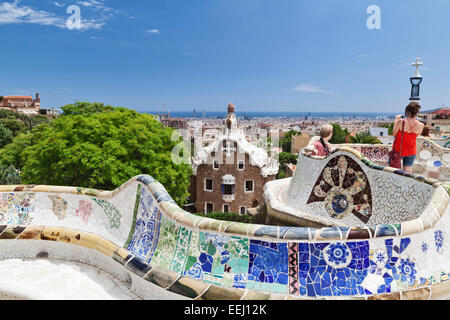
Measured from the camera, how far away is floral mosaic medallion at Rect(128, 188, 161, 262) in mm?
3381

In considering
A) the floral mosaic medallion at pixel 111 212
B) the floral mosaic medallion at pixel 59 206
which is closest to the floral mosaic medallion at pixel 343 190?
the floral mosaic medallion at pixel 111 212

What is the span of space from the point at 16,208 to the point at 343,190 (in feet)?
17.9

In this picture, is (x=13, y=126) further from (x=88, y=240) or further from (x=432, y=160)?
(x=432, y=160)

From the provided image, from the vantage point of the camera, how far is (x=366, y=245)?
2.63 metres

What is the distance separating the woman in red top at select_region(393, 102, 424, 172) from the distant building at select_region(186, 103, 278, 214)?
60.5 ft

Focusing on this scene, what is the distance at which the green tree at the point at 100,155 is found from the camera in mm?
12922

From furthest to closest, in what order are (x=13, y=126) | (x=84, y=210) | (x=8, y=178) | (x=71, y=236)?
(x=13, y=126), (x=8, y=178), (x=84, y=210), (x=71, y=236)

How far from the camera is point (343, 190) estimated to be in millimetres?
6168

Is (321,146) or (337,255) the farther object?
(321,146)

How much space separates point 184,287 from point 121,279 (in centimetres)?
112

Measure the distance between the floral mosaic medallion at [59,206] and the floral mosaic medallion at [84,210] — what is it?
202mm

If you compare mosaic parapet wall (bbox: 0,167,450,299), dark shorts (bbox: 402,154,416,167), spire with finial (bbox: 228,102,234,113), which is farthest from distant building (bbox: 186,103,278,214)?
mosaic parapet wall (bbox: 0,167,450,299)

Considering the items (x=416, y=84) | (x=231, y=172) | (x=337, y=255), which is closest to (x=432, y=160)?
A: (x=416, y=84)

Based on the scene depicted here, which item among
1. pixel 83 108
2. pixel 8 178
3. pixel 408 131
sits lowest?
pixel 8 178
